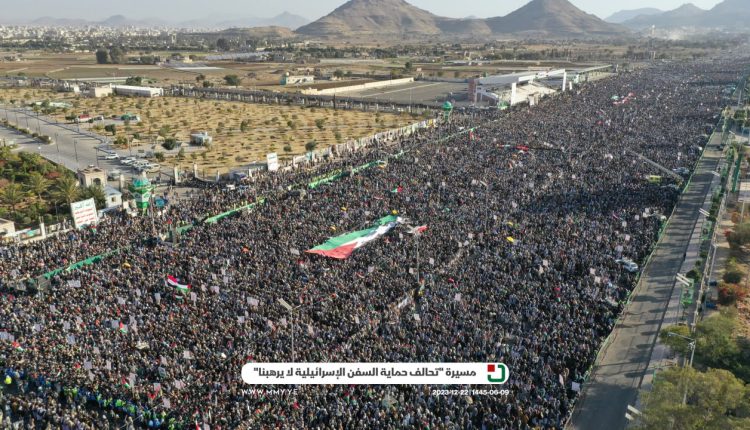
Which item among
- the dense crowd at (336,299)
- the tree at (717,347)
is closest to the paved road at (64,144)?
the dense crowd at (336,299)

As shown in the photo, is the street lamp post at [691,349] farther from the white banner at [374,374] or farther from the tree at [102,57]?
the tree at [102,57]

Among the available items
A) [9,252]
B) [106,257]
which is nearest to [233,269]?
[106,257]

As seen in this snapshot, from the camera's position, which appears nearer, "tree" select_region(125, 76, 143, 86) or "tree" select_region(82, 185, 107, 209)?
"tree" select_region(82, 185, 107, 209)

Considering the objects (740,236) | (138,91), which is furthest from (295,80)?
(740,236)

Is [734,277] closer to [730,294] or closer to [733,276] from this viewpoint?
[733,276]

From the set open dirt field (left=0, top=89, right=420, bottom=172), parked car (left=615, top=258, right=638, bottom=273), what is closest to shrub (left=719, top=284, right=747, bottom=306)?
parked car (left=615, top=258, right=638, bottom=273)

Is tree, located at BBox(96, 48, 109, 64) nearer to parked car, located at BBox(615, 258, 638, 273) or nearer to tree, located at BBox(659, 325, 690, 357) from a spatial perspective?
parked car, located at BBox(615, 258, 638, 273)
